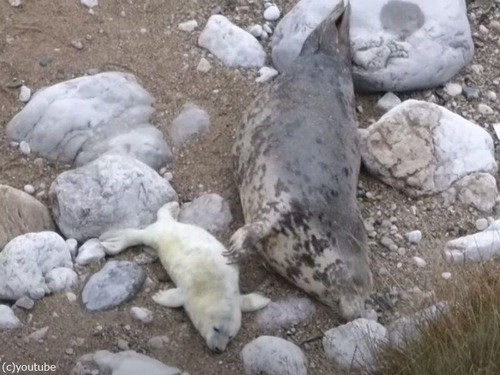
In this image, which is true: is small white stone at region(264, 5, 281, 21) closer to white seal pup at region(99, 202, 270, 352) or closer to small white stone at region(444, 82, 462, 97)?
small white stone at region(444, 82, 462, 97)

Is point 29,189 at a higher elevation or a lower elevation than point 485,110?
lower

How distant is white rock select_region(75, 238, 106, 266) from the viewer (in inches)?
154

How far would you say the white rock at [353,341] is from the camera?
3.52 meters

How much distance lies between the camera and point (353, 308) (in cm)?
373

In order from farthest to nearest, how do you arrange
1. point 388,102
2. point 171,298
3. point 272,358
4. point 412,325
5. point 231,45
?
point 231,45 < point 388,102 < point 171,298 < point 272,358 < point 412,325

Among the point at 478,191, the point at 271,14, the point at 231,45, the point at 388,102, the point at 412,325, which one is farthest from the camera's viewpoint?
the point at 271,14

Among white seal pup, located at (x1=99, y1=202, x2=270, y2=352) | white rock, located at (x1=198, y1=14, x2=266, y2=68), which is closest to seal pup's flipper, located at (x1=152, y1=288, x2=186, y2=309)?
white seal pup, located at (x1=99, y1=202, x2=270, y2=352)

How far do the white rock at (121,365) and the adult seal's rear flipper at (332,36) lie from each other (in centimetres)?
138

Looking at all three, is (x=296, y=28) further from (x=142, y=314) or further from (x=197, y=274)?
(x=142, y=314)

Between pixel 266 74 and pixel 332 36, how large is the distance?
0.30 m

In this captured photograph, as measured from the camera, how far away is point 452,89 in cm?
465

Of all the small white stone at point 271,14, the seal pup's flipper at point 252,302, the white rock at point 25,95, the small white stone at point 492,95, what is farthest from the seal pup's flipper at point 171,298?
the small white stone at point 492,95

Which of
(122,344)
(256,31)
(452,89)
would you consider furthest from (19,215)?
(452,89)

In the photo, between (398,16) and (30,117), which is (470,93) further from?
(30,117)
